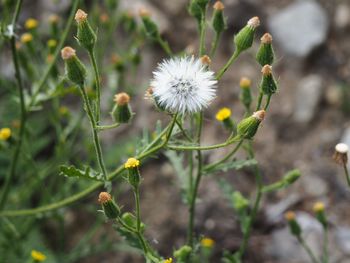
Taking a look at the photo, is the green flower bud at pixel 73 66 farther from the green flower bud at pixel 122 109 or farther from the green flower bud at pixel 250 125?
the green flower bud at pixel 250 125

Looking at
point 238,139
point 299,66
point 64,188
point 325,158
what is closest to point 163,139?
point 238,139

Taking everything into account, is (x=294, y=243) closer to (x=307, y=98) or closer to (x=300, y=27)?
(x=307, y=98)

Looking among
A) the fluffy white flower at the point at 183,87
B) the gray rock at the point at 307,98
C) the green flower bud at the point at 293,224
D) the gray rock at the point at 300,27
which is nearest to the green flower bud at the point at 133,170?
the fluffy white flower at the point at 183,87

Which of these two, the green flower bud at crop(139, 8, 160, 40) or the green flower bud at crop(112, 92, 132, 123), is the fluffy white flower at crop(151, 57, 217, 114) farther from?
the green flower bud at crop(139, 8, 160, 40)


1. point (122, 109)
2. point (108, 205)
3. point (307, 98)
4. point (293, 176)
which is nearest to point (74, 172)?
point (108, 205)

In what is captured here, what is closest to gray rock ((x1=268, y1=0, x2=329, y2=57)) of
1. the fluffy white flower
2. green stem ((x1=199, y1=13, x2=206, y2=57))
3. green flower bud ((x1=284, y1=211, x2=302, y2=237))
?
green flower bud ((x1=284, y1=211, x2=302, y2=237))
